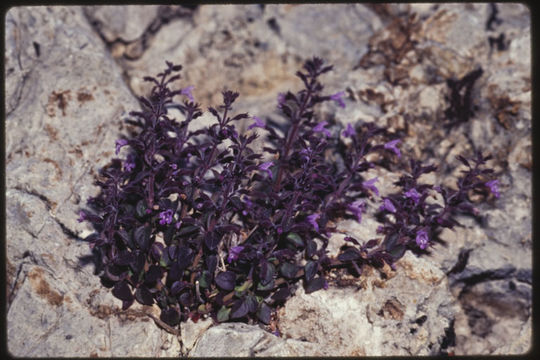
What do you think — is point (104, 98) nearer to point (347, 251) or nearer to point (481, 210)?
point (347, 251)

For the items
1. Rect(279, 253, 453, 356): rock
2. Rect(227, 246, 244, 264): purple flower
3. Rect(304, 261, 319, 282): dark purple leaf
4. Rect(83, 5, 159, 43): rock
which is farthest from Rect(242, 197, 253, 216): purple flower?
Rect(83, 5, 159, 43): rock

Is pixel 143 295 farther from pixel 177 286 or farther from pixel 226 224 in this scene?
pixel 226 224

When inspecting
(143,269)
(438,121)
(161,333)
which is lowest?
(161,333)

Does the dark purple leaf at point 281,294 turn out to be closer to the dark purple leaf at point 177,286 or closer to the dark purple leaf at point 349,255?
the dark purple leaf at point 349,255

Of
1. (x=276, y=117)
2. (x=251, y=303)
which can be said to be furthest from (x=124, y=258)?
(x=276, y=117)

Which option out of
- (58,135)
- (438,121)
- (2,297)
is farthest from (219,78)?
(2,297)
